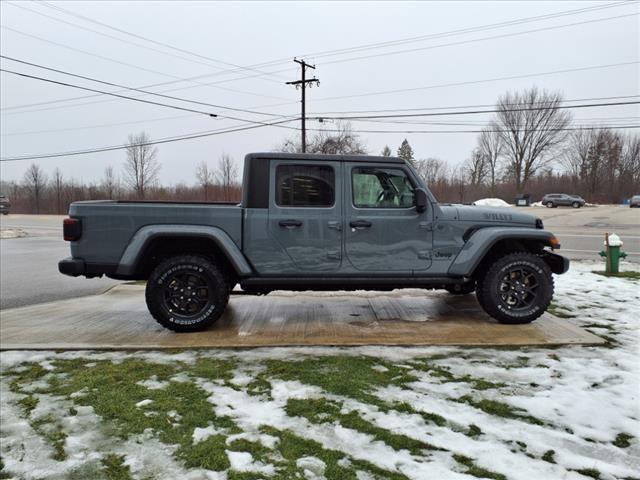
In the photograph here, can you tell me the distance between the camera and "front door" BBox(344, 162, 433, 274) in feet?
16.0

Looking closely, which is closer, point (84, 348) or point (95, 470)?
point (95, 470)

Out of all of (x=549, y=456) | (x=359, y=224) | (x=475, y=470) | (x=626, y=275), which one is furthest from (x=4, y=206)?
(x=549, y=456)

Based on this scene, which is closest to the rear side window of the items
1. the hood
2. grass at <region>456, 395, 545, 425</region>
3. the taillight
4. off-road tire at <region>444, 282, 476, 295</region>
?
the hood

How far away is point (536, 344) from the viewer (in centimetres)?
437

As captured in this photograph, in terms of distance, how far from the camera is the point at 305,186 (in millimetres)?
4922

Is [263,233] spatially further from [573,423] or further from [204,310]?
[573,423]

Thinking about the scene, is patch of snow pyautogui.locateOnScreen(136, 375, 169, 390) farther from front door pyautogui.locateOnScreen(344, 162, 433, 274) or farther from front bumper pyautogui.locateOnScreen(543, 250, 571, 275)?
front bumper pyautogui.locateOnScreen(543, 250, 571, 275)

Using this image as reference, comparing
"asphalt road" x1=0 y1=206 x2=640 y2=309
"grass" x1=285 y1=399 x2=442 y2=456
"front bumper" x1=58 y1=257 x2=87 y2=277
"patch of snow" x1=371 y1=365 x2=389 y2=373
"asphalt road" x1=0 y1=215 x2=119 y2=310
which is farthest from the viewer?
"asphalt road" x1=0 y1=206 x2=640 y2=309

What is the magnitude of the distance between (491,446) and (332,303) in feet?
12.7

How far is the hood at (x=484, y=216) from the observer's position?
16.6 feet

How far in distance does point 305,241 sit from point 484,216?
2127 millimetres

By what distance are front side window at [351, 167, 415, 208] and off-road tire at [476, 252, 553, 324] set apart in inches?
50.8


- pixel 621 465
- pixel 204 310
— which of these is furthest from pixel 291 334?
pixel 621 465

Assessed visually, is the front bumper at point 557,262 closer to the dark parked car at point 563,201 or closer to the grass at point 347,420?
the grass at point 347,420
